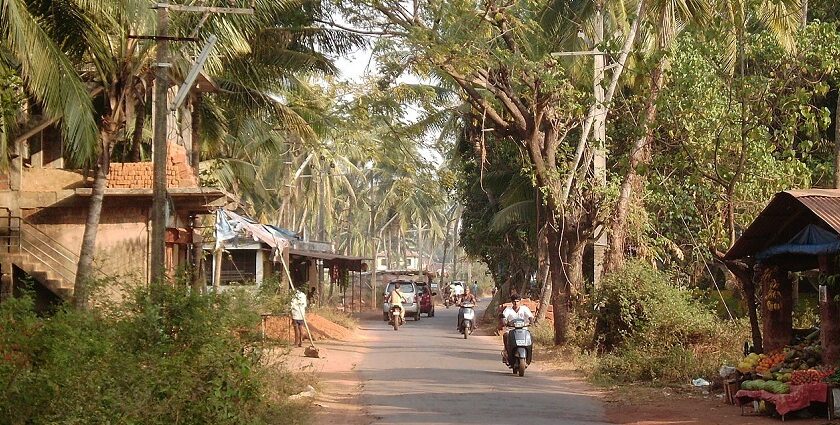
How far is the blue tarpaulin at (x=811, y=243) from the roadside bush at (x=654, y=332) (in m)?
3.50

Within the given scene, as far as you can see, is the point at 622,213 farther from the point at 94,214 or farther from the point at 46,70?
the point at 46,70

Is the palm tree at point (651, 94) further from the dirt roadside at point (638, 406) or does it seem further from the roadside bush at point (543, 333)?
the roadside bush at point (543, 333)

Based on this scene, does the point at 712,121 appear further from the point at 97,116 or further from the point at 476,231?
the point at 476,231

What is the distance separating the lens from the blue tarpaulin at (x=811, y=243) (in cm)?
1297

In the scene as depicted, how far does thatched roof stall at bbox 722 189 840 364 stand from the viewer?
13172mm

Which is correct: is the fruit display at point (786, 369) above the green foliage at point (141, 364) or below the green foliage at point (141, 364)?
below

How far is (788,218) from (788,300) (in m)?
1.54

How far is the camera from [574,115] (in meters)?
23.3

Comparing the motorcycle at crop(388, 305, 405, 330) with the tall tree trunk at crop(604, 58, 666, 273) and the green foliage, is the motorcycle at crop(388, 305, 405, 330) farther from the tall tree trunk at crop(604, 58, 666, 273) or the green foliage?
the green foliage

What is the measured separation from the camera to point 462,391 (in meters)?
15.8

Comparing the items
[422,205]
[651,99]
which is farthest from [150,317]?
[422,205]

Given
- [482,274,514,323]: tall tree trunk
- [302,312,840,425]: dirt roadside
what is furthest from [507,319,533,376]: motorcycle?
[482,274,514,323]: tall tree trunk

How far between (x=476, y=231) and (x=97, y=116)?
21.2 meters

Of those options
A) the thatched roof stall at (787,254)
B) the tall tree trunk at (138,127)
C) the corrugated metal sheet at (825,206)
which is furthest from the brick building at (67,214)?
the corrugated metal sheet at (825,206)
